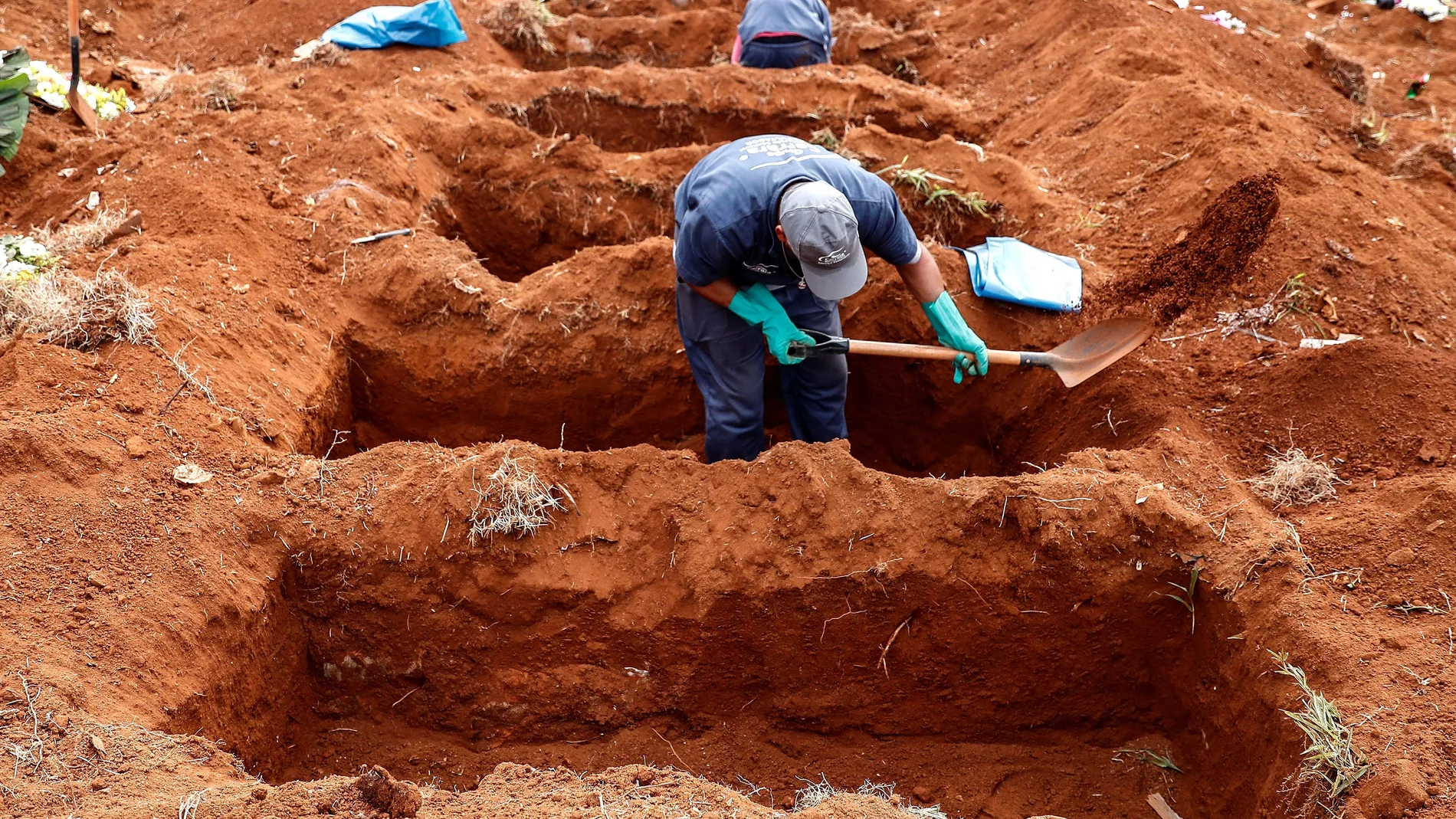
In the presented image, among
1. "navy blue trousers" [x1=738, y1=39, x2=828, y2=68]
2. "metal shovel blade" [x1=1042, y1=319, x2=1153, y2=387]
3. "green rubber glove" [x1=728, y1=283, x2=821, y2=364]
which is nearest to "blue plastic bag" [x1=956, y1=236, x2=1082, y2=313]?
"metal shovel blade" [x1=1042, y1=319, x2=1153, y2=387]

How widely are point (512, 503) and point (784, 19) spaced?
14.5ft

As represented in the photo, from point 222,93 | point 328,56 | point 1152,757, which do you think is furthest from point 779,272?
point 328,56

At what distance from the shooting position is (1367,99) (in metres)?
6.98

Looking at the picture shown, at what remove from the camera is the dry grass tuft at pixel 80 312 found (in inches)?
163

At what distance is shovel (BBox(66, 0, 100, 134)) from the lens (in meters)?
5.82

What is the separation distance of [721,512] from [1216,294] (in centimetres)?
252

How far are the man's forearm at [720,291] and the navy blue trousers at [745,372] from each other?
15 cm

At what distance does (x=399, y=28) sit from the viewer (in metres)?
6.98

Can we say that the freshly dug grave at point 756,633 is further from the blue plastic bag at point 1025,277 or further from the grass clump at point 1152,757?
the blue plastic bag at point 1025,277

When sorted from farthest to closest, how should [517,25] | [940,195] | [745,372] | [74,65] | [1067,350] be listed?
[517,25]
[74,65]
[940,195]
[1067,350]
[745,372]

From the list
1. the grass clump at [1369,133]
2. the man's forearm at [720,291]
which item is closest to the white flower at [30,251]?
the man's forearm at [720,291]

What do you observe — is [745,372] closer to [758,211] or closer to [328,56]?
[758,211]

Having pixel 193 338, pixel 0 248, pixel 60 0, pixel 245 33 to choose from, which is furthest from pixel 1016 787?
pixel 60 0

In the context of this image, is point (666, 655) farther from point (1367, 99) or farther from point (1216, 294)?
point (1367, 99)
